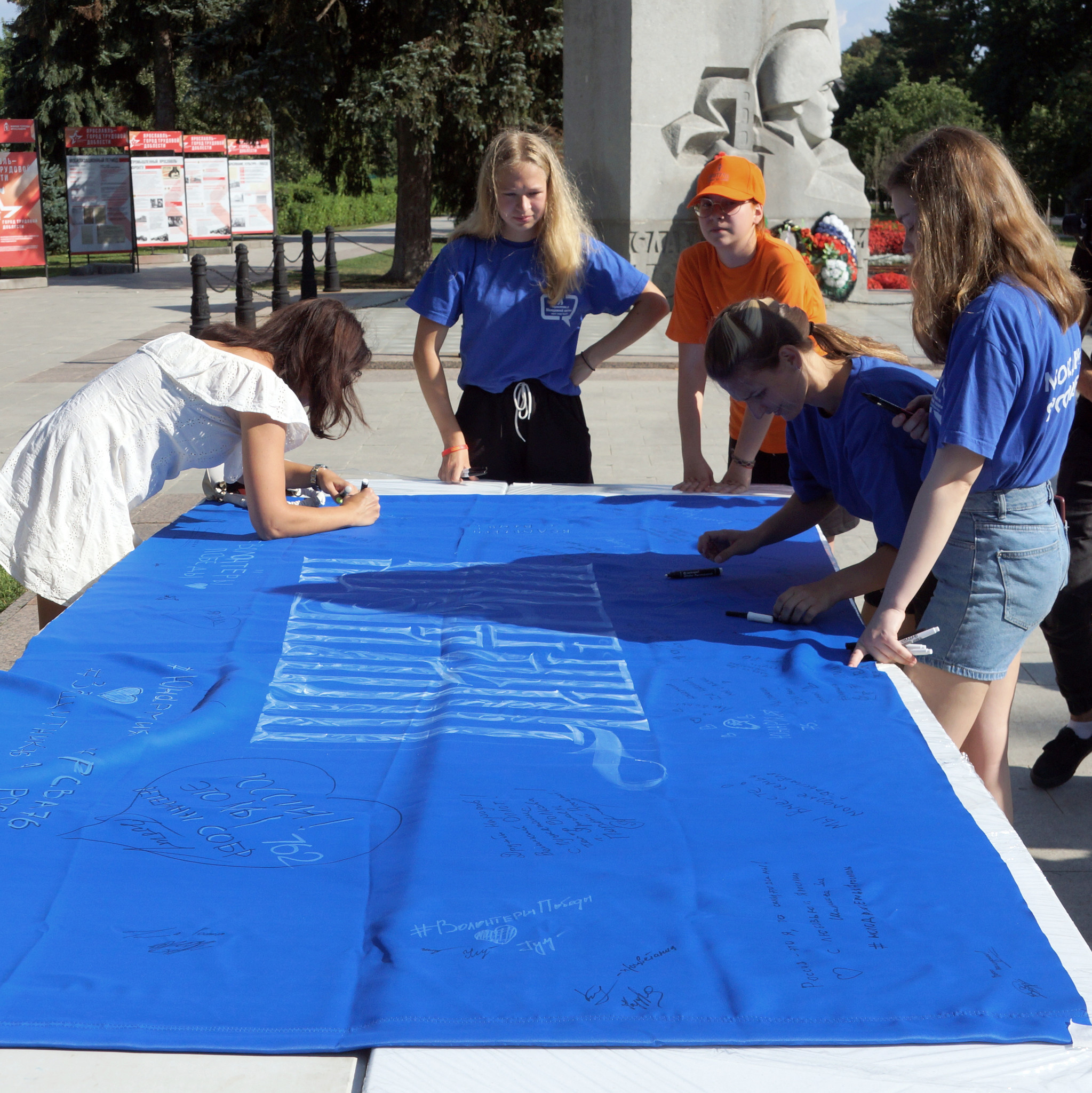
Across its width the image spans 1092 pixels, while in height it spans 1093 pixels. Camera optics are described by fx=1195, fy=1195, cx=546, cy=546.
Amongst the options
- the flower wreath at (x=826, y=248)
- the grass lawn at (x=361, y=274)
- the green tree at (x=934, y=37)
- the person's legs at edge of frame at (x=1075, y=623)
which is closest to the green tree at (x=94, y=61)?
the grass lawn at (x=361, y=274)

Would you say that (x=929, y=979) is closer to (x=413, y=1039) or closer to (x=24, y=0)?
(x=413, y=1039)

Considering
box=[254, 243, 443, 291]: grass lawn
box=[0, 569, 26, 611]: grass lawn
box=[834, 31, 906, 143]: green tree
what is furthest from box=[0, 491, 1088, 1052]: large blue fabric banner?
box=[834, 31, 906, 143]: green tree

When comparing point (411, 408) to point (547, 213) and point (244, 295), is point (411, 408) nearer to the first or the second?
point (244, 295)

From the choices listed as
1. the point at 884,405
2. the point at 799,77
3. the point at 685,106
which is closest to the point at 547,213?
the point at 884,405

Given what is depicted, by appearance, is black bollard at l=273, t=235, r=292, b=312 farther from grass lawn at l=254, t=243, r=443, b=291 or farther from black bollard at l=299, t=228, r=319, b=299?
grass lawn at l=254, t=243, r=443, b=291

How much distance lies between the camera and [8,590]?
5301 mm

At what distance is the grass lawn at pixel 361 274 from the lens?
20641mm

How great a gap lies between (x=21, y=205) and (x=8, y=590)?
1672 centimetres

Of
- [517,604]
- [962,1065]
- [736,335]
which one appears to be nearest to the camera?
[962,1065]

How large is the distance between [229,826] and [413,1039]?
560 mm

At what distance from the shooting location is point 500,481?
13.4 feet

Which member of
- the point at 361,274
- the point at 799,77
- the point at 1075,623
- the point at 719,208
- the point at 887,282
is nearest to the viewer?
the point at 1075,623

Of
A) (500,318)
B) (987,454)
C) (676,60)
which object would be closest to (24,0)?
(676,60)

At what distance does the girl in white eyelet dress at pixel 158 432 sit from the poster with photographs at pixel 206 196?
22.3 metres
